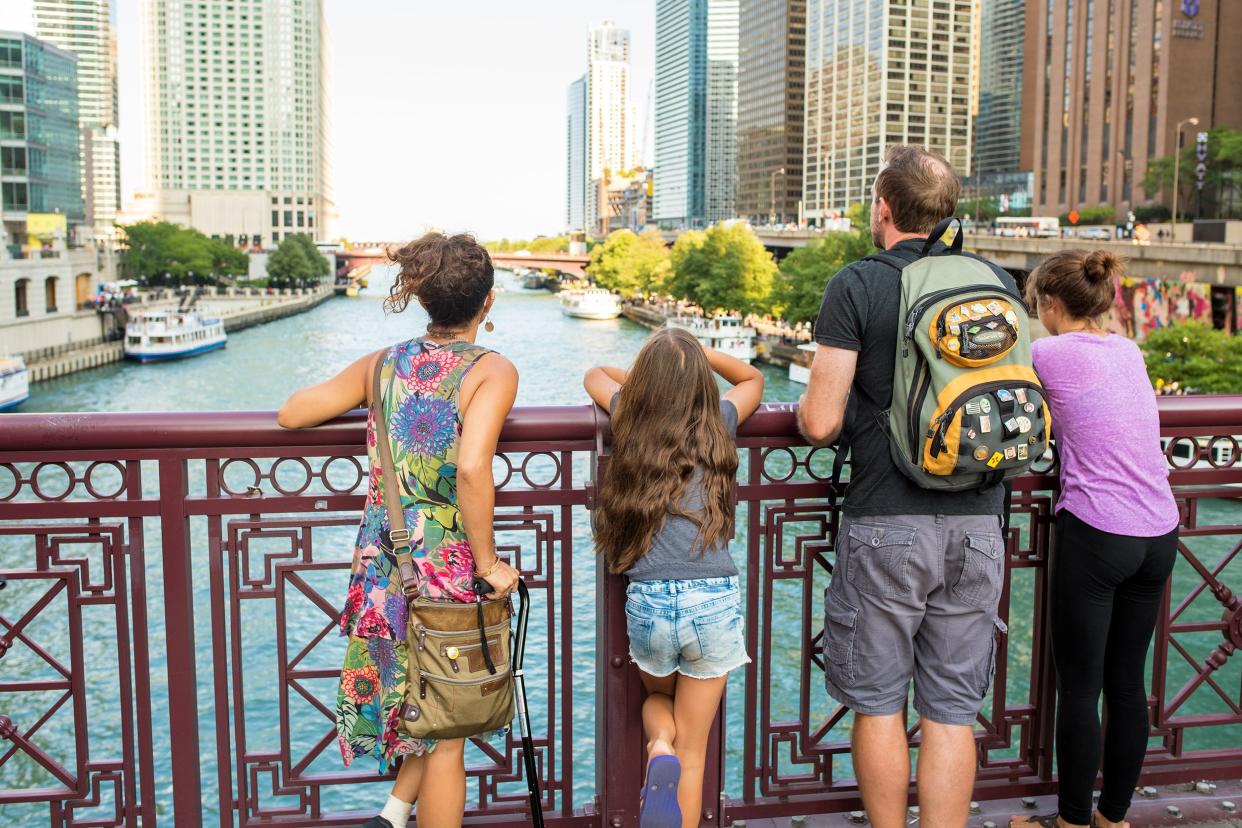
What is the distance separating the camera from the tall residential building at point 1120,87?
279 ft

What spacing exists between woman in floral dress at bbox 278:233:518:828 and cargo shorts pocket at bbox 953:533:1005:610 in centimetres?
136

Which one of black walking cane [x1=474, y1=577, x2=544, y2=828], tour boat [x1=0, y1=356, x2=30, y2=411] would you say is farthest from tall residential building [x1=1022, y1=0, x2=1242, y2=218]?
black walking cane [x1=474, y1=577, x2=544, y2=828]

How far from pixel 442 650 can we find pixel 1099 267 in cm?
242

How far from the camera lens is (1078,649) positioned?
12.7 ft

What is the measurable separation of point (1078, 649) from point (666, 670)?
1.43 m

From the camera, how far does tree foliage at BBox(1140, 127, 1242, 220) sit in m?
77.7

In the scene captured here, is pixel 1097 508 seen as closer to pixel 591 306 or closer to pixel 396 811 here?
pixel 396 811

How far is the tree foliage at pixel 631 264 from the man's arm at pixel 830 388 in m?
99.0

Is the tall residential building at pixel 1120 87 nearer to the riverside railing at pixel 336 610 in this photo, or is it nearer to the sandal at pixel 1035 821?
the riverside railing at pixel 336 610

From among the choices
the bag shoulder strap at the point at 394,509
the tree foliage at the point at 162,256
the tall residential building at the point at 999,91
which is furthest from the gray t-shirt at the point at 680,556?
the tall residential building at the point at 999,91

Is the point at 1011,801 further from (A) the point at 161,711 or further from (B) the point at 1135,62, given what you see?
(B) the point at 1135,62

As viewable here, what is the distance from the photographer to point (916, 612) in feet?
11.5

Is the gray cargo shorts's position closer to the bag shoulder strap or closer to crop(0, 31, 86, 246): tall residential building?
the bag shoulder strap

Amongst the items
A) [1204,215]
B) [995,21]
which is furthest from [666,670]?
[995,21]
